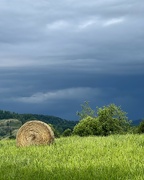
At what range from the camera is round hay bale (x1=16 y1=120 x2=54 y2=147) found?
22219mm

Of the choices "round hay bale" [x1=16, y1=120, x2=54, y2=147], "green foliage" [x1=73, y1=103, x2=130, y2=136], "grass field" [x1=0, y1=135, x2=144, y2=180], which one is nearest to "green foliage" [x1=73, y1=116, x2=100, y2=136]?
"green foliage" [x1=73, y1=103, x2=130, y2=136]

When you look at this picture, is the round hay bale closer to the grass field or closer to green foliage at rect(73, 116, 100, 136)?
the grass field

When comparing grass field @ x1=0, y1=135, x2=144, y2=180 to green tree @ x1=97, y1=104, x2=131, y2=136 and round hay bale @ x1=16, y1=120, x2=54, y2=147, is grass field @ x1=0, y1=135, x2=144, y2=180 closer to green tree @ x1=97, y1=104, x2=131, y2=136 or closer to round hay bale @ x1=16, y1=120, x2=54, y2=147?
round hay bale @ x1=16, y1=120, x2=54, y2=147

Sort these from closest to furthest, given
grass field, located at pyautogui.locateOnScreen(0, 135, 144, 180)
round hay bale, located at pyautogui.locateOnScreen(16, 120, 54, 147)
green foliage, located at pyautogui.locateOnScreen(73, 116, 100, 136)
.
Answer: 1. grass field, located at pyautogui.locateOnScreen(0, 135, 144, 180)
2. round hay bale, located at pyautogui.locateOnScreen(16, 120, 54, 147)
3. green foliage, located at pyautogui.locateOnScreen(73, 116, 100, 136)

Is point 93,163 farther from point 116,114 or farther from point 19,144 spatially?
point 116,114

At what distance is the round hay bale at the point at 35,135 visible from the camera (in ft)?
72.9

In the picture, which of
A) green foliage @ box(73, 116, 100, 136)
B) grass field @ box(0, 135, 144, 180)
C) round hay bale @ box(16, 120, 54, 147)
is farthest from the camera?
green foliage @ box(73, 116, 100, 136)

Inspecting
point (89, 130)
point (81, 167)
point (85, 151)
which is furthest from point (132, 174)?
point (89, 130)

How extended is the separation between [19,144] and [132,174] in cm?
1167

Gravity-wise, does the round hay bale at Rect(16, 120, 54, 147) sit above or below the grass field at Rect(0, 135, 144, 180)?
above

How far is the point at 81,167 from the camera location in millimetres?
13406

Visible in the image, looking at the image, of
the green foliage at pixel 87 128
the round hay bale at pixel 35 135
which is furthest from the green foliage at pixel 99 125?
the round hay bale at pixel 35 135

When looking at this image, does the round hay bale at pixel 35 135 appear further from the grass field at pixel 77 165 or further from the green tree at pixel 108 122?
the green tree at pixel 108 122

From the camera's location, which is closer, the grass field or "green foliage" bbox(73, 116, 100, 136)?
the grass field
